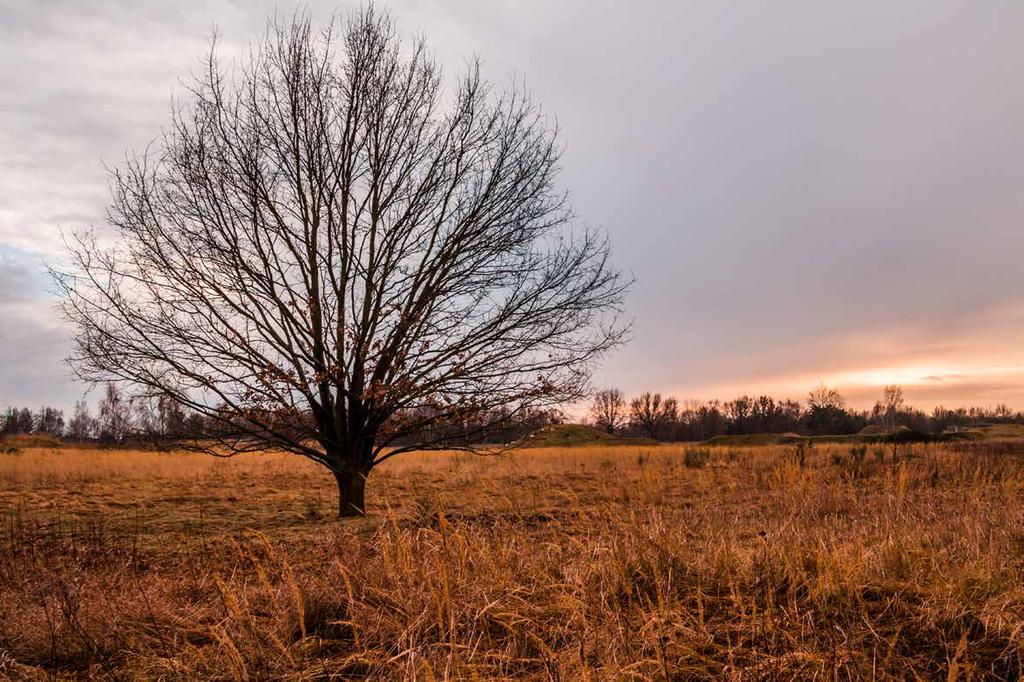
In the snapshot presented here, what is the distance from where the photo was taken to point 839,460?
1515cm

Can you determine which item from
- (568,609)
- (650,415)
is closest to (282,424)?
(568,609)

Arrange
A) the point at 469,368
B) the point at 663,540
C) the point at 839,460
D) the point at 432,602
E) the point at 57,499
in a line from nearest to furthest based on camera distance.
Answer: the point at 432,602, the point at 663,540, the point at 469,368, the point at 57,499, the point at 839,460

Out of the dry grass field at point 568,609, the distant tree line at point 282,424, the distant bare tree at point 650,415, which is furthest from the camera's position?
the distant bare tree at point 650,415

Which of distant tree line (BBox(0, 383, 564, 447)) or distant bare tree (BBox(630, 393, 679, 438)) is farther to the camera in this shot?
distant bare tree (BBox(630, 393, 679, 438))

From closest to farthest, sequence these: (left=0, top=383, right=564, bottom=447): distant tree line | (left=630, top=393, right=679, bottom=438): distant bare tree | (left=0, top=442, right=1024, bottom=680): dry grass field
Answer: (left=0, top=442, right=1024, bottom=680): dry grass field → (left=0, top=383, right=564, bottom=447): distant tree line → (left=630, top=393, right=679, bottom=438): distant bare tree

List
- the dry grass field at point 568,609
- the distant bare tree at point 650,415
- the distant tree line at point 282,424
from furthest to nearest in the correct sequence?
1. the distant bare tree at point 650,415
2. the distant tree line at point 282,424
3. the dry grass field at point 568,609

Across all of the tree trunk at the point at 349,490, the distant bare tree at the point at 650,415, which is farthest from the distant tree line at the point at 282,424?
the distant bare tree at the point at 650,415

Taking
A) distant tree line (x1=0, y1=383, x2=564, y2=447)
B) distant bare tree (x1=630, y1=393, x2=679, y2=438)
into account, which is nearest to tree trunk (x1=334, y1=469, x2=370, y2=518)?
distant tree line (x1=0, y1=383, x2=564, y2=447)

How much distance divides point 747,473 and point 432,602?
37.9ft

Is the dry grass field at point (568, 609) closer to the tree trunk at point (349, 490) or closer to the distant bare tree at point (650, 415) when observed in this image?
the tree trunk at point (349, 490)

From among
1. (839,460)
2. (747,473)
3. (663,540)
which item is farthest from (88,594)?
(839,460)

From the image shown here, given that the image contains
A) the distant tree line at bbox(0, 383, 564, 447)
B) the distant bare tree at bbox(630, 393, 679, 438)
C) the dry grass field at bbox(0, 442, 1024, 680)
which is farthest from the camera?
the distant bare tree at bbox(630, 393, 679, 438)

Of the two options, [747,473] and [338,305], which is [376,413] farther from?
[747,473]

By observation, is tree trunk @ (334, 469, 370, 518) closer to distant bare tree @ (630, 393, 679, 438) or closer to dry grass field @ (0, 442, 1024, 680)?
dry grass field @ (0, 442, 1024, 680)
